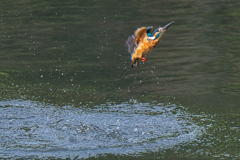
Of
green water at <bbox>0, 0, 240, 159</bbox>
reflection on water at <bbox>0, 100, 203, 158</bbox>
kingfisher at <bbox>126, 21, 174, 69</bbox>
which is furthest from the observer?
green water at <bbox>0, 0, 240, 159</bbox>

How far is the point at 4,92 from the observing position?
6.21 m

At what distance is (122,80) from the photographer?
21.6ft

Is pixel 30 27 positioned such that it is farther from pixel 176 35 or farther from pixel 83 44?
pixel 176 35

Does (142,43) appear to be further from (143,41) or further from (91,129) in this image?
(91,129)

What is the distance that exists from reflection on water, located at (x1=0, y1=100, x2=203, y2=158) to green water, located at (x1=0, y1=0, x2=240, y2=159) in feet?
0.04

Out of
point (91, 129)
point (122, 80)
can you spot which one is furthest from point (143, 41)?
point (122, 80)

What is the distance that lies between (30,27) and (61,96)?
4.60 metres

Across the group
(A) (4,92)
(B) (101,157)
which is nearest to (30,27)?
(A) (4,92)

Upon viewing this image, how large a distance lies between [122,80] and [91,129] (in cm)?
189

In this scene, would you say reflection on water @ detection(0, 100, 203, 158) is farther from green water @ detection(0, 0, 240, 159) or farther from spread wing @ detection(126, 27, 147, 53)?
spread wing @ detection(126, 27, 147, 53)

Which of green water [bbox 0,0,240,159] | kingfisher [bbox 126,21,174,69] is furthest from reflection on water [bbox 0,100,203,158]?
kingfisher [bbox 126,21,174,69]

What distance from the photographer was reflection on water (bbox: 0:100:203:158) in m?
4.39

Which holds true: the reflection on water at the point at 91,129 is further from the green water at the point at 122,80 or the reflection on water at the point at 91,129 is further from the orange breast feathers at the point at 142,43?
the orange breast feathers at the point at 142,43

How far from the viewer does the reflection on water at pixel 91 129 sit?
14.4ft
